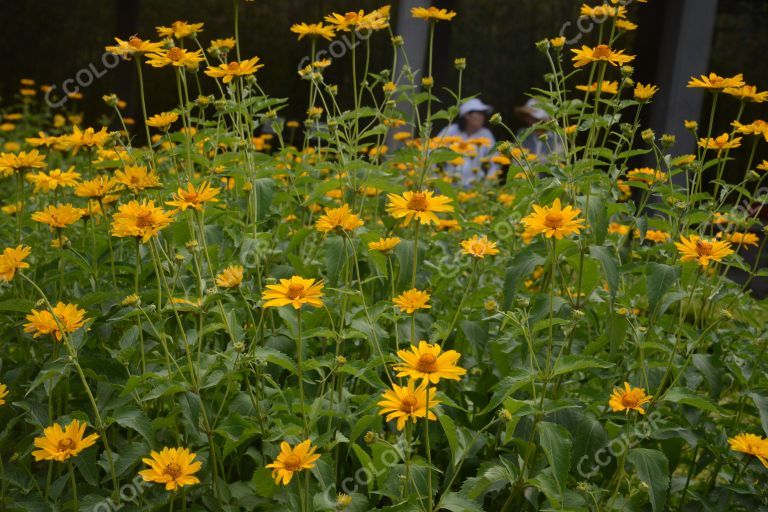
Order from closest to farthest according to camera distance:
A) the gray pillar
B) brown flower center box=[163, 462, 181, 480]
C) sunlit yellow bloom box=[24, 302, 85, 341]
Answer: brown flower center box=[163, 462, 181, 480], sunlit yellow bloom box=[24, 302, 85, 341], the gray pillar

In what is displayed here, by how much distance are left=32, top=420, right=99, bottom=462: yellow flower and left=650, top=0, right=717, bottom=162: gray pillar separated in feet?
15.0

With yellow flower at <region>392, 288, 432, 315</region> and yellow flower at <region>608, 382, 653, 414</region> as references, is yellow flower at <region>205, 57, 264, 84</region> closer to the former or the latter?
yellow flower at <region>392, 288, 432, 315</region>

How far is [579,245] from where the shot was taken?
1.73 metres

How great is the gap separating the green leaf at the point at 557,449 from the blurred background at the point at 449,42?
4236mm

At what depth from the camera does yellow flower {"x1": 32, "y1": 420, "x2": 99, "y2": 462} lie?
1.36m

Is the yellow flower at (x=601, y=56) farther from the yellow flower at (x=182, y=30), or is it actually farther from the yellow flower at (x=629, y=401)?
the yellow flower at (x=182, y=30)

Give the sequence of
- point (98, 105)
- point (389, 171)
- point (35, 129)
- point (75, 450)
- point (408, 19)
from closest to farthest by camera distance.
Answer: point (75, 450), point (389, 171), point (408, 19), point (35, 129), point (98, 105)

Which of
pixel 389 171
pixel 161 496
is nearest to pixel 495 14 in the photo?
pixel 389 171

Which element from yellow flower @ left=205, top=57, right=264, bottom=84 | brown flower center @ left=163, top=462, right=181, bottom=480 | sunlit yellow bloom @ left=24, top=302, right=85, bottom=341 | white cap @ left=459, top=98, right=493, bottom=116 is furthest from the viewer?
white cap @ left=459, top=98, right=493, bottom=116

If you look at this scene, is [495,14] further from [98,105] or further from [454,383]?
[454,383]

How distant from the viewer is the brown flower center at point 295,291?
1365 mm

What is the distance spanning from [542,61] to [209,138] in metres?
4.45

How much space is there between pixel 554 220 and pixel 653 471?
20.9 inches

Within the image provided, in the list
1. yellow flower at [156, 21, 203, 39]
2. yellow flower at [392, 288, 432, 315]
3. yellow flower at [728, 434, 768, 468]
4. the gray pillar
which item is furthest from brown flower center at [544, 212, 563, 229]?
the gray pillar
